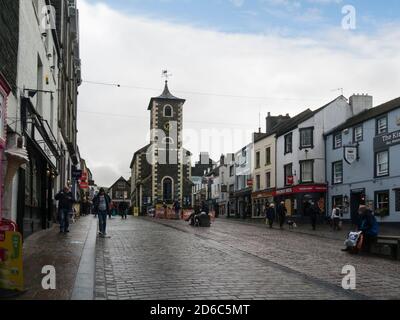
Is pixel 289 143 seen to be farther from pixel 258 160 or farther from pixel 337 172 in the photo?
pixel 258 160

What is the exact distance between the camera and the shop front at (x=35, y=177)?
49.6 ft

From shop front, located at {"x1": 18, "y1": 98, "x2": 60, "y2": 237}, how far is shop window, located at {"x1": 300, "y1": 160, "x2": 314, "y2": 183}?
2367 cm

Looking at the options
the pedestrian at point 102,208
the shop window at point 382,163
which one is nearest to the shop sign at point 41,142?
the pedestrian at point 102,208

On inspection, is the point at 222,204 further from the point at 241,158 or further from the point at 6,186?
the point at 6,186

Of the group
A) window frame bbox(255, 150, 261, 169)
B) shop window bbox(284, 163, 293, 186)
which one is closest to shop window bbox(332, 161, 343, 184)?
shop window bbox(284, 163, 293, 186)

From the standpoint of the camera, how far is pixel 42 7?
19.5 m

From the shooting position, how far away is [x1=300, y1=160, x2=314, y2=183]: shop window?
41722 mm

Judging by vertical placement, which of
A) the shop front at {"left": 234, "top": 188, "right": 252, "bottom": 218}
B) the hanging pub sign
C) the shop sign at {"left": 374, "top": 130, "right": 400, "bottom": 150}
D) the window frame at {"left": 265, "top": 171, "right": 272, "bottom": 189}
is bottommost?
the shop front at {"left": 234, "top": 188, "right": 252, "bottom": 218}

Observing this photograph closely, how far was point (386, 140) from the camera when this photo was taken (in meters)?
32.0

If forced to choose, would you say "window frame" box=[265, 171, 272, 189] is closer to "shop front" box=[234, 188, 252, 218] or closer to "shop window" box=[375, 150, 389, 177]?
"shop front" box=[234, 188, 252, 218]

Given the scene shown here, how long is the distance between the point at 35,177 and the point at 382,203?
855 inches

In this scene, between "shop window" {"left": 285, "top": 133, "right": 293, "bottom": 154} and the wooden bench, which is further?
"shop window" {"left": 285, "top": 133, "right": 293, "bottom": 154}

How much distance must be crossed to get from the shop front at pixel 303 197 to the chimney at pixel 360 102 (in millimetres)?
6696
